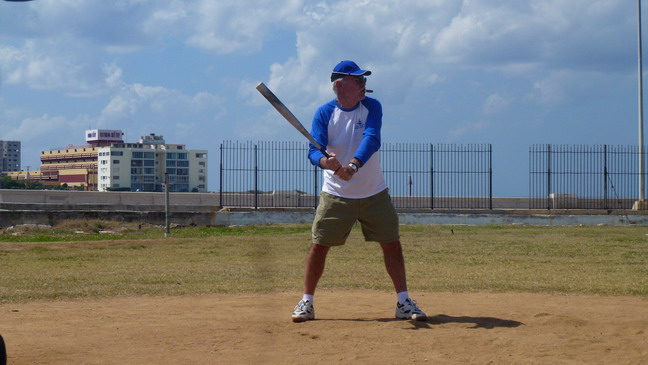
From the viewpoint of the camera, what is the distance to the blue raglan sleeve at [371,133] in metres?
6.86

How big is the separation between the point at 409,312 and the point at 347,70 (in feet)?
6.57

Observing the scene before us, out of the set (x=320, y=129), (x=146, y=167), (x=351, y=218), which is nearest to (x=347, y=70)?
(x=320, y=129)

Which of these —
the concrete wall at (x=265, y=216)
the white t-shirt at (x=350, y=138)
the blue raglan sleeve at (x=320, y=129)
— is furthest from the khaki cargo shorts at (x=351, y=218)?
the concrete wall at (x=265, y=216)

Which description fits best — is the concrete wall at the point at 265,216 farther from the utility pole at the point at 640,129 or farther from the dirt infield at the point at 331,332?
the dirt infield at the point at 331,332

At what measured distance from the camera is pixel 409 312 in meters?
7.09

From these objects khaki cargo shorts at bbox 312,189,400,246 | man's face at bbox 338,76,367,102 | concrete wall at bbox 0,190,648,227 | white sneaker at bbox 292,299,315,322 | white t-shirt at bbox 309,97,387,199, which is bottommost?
white sneaker at bbox 292,299,315,322

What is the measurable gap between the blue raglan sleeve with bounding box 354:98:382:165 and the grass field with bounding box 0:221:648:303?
3039 millimetres

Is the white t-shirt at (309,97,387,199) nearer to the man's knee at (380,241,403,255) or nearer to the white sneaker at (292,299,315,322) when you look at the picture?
the man's knee at (380,241,403,255)

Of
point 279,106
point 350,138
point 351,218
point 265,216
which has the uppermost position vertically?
point 279,106

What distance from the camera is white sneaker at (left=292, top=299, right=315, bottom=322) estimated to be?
23.3ft

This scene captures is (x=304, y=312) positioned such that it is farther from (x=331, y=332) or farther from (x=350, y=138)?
(x=350, y=138)

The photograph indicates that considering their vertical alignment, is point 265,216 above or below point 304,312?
above

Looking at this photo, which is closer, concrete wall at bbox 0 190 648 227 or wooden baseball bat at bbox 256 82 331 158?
wooden baseball bat at bbox 256 82 331 158

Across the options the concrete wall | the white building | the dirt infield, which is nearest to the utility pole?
the concrete wall
